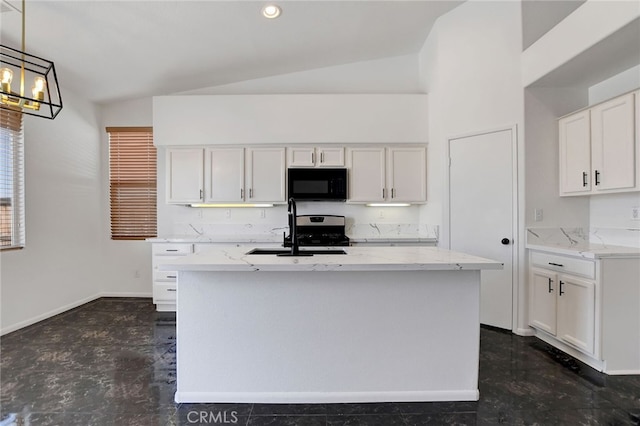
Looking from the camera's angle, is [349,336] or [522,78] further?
[522,78]

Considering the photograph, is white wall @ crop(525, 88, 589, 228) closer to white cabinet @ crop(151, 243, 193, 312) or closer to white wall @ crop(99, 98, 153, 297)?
white cabinet @ crop(151, 243, 193, 312)

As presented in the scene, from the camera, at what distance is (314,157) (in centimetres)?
385

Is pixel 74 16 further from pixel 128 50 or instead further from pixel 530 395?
pixel 530 395

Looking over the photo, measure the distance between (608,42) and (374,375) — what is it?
2879 millimetres

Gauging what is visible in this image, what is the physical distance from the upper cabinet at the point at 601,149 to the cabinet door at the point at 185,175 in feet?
13.1

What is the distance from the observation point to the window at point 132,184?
424 cm

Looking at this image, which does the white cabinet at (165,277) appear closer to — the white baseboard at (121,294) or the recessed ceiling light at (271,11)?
the white baseboard at (121,294)

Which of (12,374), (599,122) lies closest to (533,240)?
(599,122)

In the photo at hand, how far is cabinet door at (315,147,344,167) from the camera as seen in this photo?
3.85m

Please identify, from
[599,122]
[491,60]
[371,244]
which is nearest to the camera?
[599,122]

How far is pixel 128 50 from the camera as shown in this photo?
10.2ft

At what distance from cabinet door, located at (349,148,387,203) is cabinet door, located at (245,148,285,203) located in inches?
35.7

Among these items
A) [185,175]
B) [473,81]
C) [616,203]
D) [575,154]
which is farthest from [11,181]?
[616,203]

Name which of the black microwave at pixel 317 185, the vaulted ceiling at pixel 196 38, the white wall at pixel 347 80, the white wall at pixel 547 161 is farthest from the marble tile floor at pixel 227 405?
the white wall at pixel 347 80
